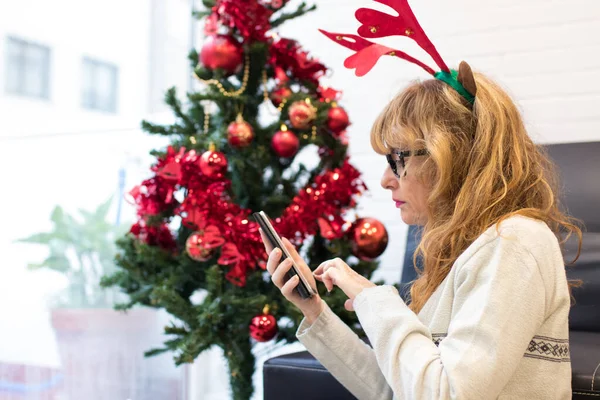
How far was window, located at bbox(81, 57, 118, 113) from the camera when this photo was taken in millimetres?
2686

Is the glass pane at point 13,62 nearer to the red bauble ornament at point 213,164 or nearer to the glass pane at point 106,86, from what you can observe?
the glass pane at point 106,86

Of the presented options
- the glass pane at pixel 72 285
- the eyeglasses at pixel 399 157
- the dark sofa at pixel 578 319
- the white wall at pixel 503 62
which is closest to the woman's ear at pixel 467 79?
the eyeglasses at pixel 399 157

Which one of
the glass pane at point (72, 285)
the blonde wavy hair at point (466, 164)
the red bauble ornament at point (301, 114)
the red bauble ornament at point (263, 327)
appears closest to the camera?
the blonde wavy hair at point (466, 164)

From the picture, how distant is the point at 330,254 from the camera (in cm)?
193

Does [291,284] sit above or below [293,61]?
below

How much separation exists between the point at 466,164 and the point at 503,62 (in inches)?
52.1

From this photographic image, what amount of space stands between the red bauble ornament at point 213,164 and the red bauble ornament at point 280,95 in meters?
0.24

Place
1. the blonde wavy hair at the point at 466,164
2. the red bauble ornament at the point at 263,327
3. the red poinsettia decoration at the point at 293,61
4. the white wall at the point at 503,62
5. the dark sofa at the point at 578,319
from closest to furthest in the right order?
the blonde wavy hair at the point at 466,164 < the dark sofa at the point at 578,319 < the red bauble ornament at the point at 263,327 < the red poinsettia decoration at the point at 293,61 < the white wall at the point at 503,62

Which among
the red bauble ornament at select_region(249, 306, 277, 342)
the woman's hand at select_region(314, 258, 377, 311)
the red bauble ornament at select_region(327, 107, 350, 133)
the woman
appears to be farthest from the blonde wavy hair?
the red bauble ornament at select_region(327, 107, 350, 133)

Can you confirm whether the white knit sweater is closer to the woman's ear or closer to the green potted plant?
the woman's ear

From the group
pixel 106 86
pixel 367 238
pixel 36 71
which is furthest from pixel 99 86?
pixel 367 238

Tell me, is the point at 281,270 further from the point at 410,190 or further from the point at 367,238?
the point at 367,238

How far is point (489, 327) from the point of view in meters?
0.84

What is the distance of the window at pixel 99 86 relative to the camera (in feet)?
8.81
